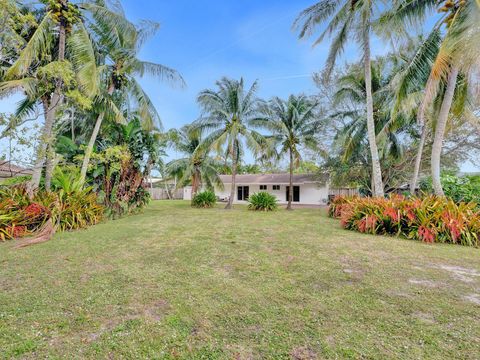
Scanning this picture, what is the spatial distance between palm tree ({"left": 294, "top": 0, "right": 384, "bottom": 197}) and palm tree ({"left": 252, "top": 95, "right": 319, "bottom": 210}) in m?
4.71

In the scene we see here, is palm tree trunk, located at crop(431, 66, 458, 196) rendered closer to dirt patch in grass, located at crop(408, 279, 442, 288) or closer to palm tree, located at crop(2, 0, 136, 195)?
dirt patch in grass, located at crop(408, 279, 442, 288)

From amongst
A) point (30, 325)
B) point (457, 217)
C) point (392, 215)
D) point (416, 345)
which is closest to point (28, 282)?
point (30, 325)

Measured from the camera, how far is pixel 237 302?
9.87 feet

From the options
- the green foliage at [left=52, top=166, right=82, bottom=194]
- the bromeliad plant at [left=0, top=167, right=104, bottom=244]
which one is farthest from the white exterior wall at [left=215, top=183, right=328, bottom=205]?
the bromeliad plant at [left=0, top=167, right=104, bottom=244]

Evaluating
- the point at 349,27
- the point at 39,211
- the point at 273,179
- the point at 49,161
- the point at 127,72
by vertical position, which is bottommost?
the point at 39,211

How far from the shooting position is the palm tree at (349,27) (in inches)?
381

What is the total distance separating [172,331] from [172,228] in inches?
234

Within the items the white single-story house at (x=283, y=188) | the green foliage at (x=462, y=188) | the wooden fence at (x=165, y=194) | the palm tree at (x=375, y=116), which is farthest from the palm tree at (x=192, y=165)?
the green foliage at (x=462, y=188)

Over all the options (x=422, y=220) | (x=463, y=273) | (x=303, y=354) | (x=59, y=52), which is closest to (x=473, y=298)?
(x=463, y=273)

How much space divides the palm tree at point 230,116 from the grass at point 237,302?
10.5m

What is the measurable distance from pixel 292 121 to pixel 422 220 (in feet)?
Answer: 35.2

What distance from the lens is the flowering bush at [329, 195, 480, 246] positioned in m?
6.46

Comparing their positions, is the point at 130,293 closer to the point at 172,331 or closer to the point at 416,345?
the point at 172,331

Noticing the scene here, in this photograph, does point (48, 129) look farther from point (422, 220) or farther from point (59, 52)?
point (422, 220)
